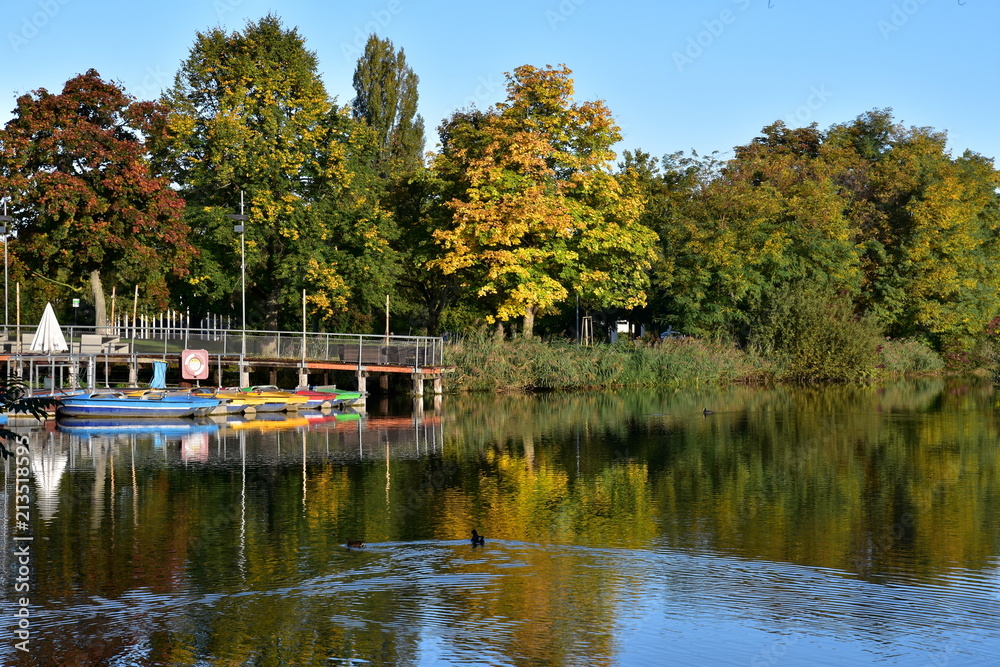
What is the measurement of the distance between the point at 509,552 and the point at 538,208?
34435 millimetres

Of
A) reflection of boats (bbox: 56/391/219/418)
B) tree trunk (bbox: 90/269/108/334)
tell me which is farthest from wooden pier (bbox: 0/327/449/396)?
reflection of boats (bbox: 56/391/219/418)

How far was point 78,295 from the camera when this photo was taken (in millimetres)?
62188

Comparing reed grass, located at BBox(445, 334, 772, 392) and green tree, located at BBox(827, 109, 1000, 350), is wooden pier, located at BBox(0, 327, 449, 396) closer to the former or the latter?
reed grass, located at BBox(445, 334, 772, 392)

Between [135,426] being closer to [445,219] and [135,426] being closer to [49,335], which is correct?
[49,335]

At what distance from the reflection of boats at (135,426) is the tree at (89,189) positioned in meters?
12.6

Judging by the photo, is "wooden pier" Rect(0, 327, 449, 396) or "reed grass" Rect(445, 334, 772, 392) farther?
"reed grass" Rect(445, 334, 772, 392)

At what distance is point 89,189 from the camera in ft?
151

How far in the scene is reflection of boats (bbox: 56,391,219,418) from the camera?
3600 cm

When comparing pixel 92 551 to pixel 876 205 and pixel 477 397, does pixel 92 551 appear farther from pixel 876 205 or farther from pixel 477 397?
pixel 876 205

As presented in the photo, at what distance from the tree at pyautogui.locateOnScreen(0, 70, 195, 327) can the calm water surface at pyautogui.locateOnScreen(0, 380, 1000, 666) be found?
1754cm

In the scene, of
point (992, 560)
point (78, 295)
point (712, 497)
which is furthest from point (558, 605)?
point (78, 295)

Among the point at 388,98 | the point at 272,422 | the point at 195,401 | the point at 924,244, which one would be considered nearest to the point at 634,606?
the point at 272,422

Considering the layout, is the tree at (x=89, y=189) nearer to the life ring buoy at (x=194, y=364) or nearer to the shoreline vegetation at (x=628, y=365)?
the life ring buoy at (x=194, y=364)

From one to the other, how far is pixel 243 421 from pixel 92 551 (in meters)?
20.8
